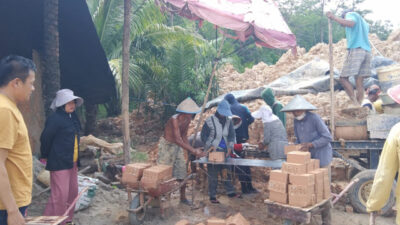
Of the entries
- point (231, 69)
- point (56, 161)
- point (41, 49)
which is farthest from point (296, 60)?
point (56, 161)

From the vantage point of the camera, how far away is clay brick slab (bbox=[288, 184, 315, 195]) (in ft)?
12.4

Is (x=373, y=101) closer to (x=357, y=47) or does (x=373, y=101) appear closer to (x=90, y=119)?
(x=357, y=47)

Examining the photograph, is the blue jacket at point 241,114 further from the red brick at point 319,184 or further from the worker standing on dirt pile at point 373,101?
the red brick at point 319,184

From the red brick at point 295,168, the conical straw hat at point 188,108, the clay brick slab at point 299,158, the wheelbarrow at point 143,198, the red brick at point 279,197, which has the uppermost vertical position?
the conical straw hat at point 188,108

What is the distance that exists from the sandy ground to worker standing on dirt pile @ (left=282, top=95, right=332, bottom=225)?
3.50 ft

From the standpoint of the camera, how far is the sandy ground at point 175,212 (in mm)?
4879

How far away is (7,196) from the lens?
2.23 m

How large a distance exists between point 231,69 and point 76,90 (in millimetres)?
9773

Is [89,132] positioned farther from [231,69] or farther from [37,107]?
[231,69]

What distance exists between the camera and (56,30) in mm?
5645

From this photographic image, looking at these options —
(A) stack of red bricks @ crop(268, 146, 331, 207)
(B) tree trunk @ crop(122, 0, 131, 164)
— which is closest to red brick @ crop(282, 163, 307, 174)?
(A) stack of red bricks @ crop(268, 146, 331, 207)

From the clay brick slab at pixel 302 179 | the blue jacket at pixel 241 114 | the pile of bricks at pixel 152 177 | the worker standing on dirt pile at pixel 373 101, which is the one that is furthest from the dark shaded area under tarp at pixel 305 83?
the clay brick slab at pixel 302 179

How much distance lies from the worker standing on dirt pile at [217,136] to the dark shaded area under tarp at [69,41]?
8.14 ft

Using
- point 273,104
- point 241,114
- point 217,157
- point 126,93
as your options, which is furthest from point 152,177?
point 273,104
